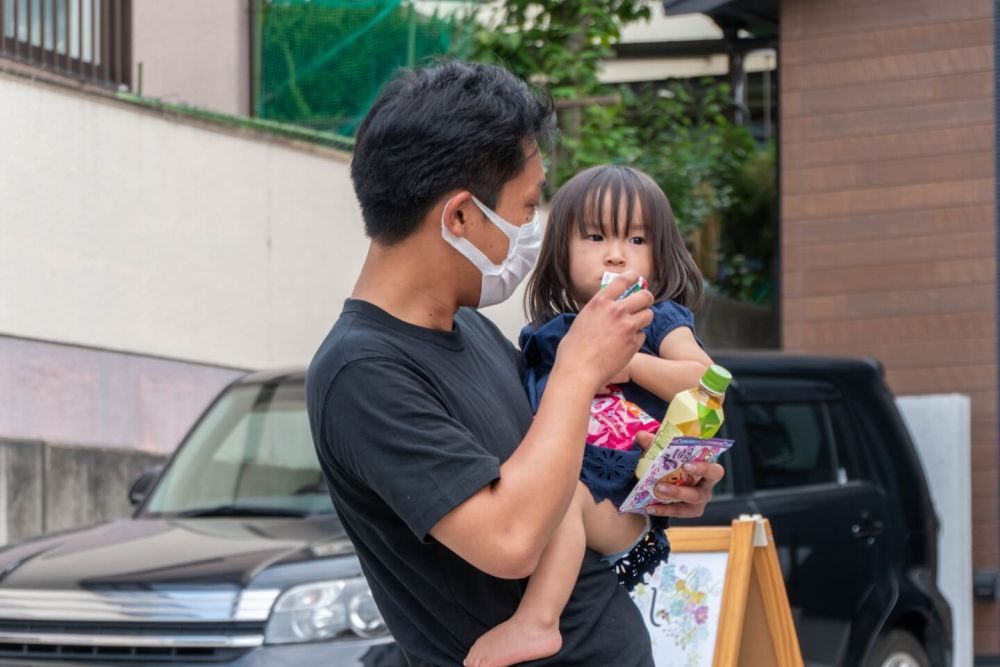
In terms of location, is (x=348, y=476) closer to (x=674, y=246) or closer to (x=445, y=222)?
(x=445, y=222)

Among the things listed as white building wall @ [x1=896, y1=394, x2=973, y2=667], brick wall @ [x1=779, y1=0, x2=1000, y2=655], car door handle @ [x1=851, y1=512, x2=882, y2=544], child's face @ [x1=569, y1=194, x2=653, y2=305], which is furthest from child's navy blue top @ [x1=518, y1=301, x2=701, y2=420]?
brick wall @ [x1=779, y1=0, x2=1000, y2=655]

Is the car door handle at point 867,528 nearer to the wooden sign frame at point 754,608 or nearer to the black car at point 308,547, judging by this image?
the black car at point 308,547

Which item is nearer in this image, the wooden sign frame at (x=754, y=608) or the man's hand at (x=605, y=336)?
the man's hand at (x=605, y=336)

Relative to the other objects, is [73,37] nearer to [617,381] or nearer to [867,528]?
[867,528]

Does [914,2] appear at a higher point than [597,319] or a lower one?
higher

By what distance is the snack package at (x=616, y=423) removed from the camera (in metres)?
3.16

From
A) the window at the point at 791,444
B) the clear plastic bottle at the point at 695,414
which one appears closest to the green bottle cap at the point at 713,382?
the clear plastic bottle at the point at 695,414

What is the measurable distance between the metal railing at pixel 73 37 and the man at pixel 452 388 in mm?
7305

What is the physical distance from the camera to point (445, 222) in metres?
2.67

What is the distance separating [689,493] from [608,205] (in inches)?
30.7

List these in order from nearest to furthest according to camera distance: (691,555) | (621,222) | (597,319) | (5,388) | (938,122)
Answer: (597,319) < (621,222) < (691,555) < (5,388) < (938,122)

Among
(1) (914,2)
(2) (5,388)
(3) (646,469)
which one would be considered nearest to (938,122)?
(1) (914,2)

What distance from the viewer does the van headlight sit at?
5.18 m

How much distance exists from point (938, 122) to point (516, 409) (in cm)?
850
